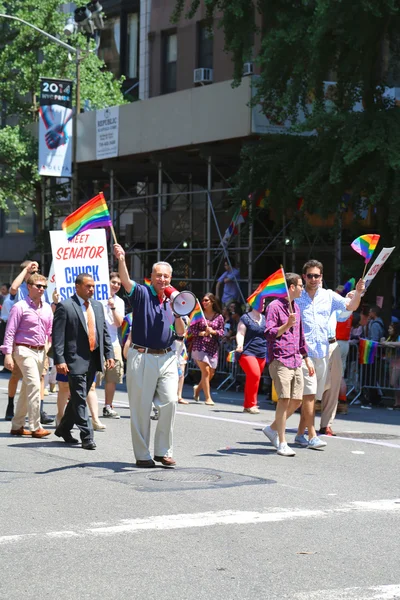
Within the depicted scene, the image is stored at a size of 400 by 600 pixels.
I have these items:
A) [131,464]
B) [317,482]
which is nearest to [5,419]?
[131,464]

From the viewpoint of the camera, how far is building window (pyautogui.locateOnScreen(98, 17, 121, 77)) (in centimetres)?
3881

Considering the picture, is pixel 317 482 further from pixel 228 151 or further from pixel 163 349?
pixel 228 151

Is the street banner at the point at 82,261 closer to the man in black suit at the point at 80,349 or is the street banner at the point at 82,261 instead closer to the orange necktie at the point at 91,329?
the man in black suit at the point at 80,349

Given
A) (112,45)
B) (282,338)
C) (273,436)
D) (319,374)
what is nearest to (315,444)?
(273,436)

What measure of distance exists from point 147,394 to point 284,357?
1.99m

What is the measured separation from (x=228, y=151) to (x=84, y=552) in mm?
19751

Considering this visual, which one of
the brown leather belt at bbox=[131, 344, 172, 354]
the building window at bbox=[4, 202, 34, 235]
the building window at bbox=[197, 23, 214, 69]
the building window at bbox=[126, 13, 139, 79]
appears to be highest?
the building window at bbox=[126, 13, 139, 79]

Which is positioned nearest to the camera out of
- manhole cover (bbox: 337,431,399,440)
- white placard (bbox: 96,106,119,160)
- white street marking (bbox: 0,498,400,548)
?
white street marking (bbox: 0,498,400,548)

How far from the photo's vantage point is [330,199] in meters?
20.2

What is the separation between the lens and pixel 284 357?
11625mm

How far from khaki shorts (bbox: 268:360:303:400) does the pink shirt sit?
283cm

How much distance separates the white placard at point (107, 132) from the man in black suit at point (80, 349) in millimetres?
16524

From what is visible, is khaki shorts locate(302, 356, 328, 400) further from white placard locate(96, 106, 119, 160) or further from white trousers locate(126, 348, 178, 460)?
white placard locate(96, 106, 119, 160)

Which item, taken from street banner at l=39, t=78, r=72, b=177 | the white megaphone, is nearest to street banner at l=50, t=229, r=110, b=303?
the white megaphone
